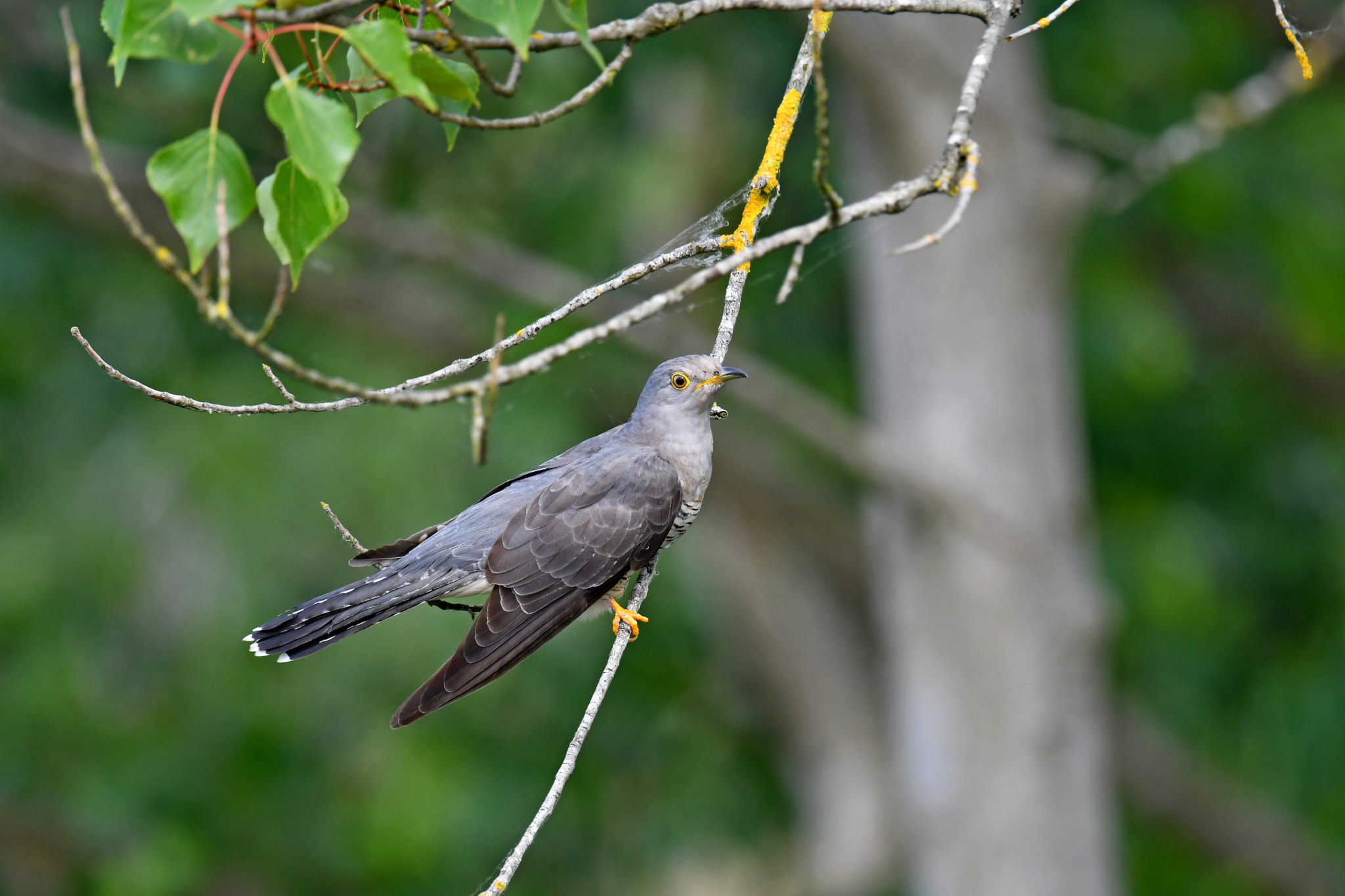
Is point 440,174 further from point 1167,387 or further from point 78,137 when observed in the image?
point 1167,387

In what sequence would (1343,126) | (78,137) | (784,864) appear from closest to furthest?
(78,137)
(1343,126)
(784,864)

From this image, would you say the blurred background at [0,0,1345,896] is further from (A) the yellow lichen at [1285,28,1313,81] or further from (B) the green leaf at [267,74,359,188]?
(B) the green leaf at [267,74,359,188]

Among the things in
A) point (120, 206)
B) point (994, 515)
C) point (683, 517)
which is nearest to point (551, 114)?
point (120, 206)

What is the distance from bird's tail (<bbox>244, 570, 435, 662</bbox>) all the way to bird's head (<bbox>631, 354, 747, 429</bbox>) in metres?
0.75

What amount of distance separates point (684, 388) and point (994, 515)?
4675mm

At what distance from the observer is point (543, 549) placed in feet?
8.54

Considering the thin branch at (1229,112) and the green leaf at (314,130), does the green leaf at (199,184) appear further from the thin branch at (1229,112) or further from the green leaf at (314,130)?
the thin branch at (1229,112)

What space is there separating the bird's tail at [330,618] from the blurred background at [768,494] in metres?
3.96

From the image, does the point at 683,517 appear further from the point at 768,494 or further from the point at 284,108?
the point at 768,494

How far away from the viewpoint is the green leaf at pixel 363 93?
2080 millimetres

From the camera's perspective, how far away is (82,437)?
993 centimetres

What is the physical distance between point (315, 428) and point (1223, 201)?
24.0ft

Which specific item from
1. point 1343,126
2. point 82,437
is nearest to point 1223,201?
point 1343,126

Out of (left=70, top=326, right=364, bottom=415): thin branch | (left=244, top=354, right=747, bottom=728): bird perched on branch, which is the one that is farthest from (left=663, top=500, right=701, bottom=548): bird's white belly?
(left=70, top=326, right=364, bottom=415): thin branch
